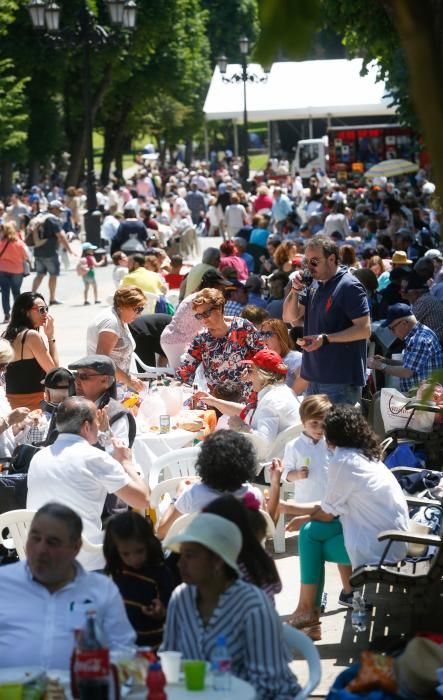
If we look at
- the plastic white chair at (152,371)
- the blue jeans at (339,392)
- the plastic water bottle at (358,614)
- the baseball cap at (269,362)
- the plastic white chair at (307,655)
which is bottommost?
the plastic water bottle at (358,614)

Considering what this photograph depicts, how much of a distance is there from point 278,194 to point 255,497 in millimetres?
25194

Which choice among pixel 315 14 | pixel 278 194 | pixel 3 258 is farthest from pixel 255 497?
pixel 278 194

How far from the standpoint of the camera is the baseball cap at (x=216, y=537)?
14.5ft

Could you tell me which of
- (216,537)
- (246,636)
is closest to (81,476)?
(216,537)

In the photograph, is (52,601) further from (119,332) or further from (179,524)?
(119,332)

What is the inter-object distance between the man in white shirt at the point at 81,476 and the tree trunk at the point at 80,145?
43.9 meters

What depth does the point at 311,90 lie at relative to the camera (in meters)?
41.3

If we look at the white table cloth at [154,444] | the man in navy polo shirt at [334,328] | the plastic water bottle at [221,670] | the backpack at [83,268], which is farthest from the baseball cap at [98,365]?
the backpack at [83,268]

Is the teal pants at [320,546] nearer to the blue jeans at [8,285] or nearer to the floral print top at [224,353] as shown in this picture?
the floral print top at [224,353]

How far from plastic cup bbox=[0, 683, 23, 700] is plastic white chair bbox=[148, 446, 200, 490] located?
3.80m

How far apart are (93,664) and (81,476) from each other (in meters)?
2.31

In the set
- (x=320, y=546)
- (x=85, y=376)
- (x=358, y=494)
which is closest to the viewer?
(x=358, y=494)

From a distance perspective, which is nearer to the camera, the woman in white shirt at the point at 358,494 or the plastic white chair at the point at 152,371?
the woman in white shirt at the point at 358,494

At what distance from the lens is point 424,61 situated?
234cm
